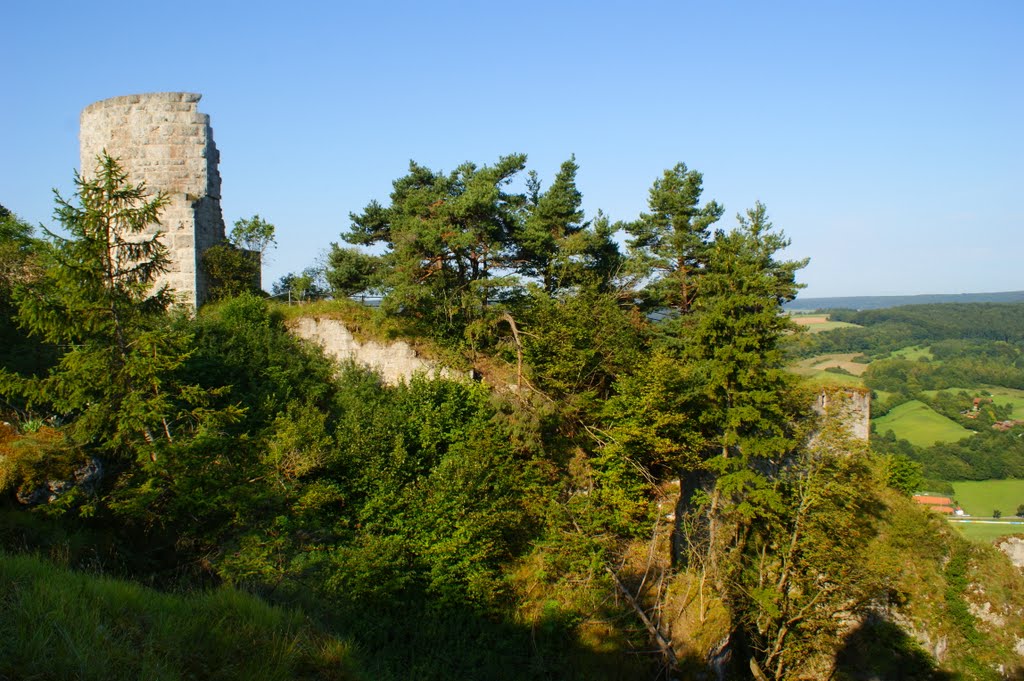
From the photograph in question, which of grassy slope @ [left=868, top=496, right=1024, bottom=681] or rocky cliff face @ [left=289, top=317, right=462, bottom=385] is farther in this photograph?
grassy slope @ [left=868, top=496, right=1024, bottom=681]

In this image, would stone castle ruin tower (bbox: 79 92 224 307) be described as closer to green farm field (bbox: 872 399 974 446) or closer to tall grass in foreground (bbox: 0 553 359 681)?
tall grass in foreground (bbox: 0 553 359 681)

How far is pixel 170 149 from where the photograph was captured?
577 inches

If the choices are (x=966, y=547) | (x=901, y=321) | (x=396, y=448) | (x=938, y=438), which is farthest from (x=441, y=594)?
(x=901, y=321)

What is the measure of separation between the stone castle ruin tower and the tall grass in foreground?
428 inches

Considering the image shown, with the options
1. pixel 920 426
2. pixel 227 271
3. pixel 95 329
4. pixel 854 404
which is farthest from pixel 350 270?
pixel 920 426

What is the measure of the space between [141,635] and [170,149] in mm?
13525

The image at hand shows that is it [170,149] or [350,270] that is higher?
[170,149]

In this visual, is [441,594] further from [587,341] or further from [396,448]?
[587,341]

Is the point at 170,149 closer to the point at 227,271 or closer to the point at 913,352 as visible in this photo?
the point at 227,271

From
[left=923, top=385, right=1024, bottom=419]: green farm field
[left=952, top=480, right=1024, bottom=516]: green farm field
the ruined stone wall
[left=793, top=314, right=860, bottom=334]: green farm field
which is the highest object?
[left=793, top=314, right=860, bottom=334]: green farm field

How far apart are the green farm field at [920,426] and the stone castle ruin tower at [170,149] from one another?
44.1 m

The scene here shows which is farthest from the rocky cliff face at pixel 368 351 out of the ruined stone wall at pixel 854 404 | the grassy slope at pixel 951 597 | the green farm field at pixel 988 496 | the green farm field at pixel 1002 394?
the green farm field at pixel 1002 394

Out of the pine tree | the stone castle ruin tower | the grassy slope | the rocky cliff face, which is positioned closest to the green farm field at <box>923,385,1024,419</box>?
the grassy slope

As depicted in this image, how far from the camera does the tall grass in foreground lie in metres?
3.27
